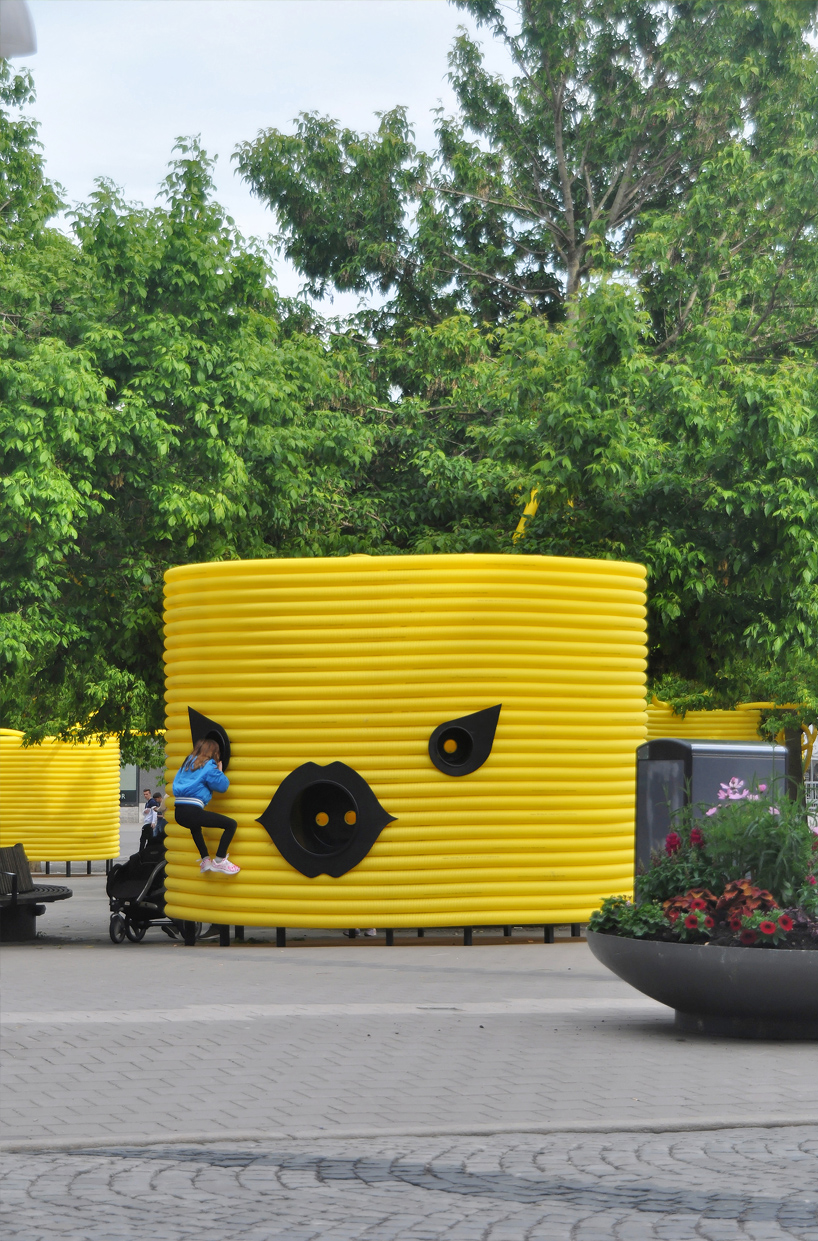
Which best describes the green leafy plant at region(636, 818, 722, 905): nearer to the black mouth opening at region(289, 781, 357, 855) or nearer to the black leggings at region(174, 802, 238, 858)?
the black mouth opening at region(289, 781, 357, 855)

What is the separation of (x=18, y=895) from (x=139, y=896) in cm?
133

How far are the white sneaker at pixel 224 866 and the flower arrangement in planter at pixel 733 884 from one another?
16.2ft

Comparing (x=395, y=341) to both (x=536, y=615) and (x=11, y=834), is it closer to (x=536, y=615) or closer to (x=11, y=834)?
(x=11, y=834)

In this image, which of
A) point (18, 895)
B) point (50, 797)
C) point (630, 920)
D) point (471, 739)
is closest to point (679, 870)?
point (630, 920)

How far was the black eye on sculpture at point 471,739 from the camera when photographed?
13.2m

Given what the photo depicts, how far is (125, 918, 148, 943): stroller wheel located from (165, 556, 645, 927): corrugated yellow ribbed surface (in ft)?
6.72

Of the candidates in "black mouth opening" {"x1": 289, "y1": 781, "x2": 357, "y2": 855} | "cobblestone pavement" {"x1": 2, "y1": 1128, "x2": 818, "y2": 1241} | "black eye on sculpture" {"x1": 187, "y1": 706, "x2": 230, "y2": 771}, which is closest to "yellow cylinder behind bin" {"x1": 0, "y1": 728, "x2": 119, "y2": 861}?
"black eye on sculpture" {"x1": 187, "y1": 706, "x2": 230, "y2": 771}

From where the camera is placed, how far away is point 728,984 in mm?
8297

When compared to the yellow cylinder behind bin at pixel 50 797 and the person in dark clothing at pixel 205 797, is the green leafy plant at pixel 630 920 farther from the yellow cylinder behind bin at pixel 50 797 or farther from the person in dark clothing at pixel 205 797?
the yellow cylinder behind bin at pixel 50 797

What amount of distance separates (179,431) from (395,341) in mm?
11897

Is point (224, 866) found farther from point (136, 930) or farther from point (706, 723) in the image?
point (706, 723)

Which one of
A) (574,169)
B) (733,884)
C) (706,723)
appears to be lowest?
(733,884)

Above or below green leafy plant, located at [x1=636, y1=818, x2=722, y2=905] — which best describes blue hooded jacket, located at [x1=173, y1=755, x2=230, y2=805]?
above

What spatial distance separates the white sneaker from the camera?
1345cm
